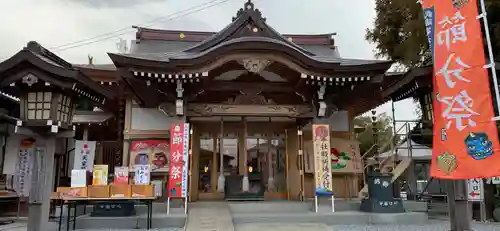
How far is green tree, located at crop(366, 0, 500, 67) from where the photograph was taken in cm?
1179

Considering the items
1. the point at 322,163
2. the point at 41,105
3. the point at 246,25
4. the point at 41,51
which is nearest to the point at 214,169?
the point at 322,163

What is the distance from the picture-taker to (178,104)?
30.7ft

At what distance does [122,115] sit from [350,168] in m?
6.93

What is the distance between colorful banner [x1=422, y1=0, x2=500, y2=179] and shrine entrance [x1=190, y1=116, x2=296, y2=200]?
5.73 meters

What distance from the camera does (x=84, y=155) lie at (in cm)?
1061

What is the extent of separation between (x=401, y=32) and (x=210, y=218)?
10243 millimetres

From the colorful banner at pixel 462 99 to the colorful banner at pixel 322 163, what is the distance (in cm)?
356

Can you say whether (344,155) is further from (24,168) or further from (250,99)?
(24,168)

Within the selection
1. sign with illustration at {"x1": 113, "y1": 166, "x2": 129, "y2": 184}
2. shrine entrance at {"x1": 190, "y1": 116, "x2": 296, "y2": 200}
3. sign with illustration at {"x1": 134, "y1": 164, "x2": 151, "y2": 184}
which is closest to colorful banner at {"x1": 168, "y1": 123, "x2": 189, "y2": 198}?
sign with illustration at {"x1": 134, "y1": 164, "x2": 151, "y2": 184}

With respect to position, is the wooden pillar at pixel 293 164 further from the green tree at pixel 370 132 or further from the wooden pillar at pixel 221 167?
the green tree at pixel 370 132

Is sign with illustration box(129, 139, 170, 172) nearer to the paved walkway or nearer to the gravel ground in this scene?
the paved walkway

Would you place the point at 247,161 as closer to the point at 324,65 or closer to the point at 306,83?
the point at 306,83

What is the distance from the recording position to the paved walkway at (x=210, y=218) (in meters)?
7.59

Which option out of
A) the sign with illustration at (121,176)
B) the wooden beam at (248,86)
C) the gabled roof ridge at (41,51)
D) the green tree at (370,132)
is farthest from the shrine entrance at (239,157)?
the green tree at (370,132)
